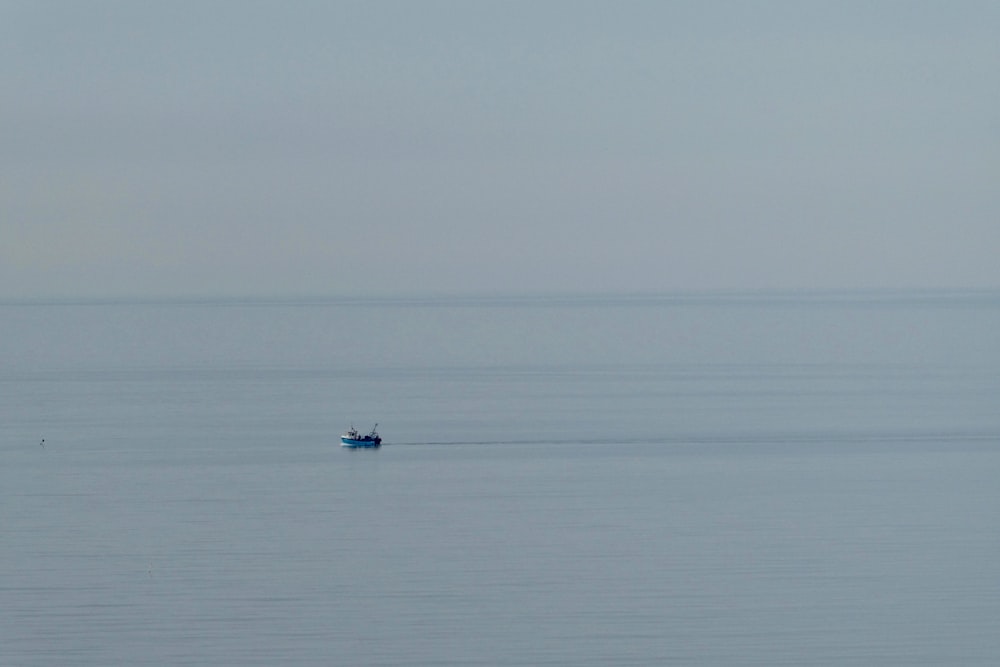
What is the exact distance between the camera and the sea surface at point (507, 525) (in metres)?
29.4

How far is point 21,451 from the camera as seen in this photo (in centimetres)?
5875

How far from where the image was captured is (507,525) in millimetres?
40656

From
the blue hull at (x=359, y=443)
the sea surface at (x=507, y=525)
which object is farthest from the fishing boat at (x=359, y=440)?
the sea surface at (x=507, y=525)

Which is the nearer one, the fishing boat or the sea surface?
the sea surface

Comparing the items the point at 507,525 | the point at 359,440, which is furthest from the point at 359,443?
the point at 507,525

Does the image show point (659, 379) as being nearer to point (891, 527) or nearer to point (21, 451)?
point (21, 451)

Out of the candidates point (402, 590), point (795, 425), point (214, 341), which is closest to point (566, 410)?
point (795, 425)

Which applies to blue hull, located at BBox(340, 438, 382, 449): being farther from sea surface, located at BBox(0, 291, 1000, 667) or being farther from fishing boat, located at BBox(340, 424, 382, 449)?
sea surface, located at BBox(0, 291, 1000, 667)

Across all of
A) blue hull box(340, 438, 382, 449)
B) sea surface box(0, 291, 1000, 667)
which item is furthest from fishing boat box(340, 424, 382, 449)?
sea surface box(0, 291, 1000, 667)

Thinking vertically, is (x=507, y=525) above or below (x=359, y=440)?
below

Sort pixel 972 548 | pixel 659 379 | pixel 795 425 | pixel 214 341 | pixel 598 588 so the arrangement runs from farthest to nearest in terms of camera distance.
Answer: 1. pixel 214 341
2. pixel 659 379
3. pixel 795 425
4. pixel 972 548
5. pixel 598 588

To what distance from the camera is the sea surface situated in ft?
96.4

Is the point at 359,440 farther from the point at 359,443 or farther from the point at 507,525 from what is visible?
the point at 507,525

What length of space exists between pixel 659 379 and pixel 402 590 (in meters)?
62.3
